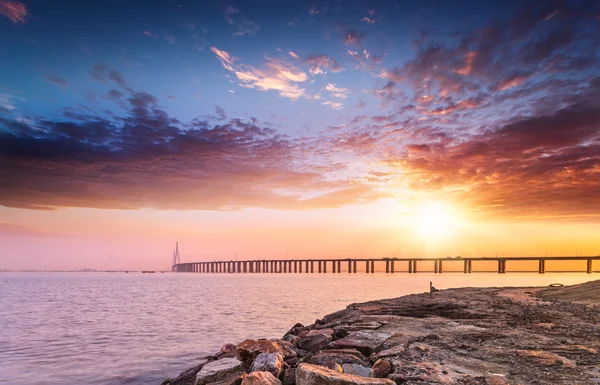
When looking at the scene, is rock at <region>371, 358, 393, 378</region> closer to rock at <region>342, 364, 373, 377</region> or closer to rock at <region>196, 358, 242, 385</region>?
rock at <region>342, 364, 373, 377</region>

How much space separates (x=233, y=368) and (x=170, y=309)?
31.5 meters

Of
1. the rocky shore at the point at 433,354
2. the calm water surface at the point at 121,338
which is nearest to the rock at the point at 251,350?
the rocky shore at the point at 433,354

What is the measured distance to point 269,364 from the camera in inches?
352

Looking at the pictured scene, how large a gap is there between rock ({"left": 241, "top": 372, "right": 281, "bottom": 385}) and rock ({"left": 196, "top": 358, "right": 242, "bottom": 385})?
8.94ft

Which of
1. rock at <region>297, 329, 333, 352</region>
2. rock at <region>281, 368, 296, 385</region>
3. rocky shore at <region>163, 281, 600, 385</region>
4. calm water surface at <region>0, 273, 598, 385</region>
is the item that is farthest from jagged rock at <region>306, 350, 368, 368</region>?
calm water surface at <region>0, 273, 598, 385</region>

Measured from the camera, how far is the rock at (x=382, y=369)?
8116 millimetres

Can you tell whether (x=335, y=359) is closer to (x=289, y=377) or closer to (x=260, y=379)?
(x=289, y=377)

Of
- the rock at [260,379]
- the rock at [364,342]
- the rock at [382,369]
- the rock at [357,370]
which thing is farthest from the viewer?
the rock at [364,342]

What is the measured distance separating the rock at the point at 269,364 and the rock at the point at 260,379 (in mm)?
771

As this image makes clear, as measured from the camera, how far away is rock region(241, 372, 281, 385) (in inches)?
307

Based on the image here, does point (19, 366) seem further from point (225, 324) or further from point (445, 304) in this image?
point (445, 304)

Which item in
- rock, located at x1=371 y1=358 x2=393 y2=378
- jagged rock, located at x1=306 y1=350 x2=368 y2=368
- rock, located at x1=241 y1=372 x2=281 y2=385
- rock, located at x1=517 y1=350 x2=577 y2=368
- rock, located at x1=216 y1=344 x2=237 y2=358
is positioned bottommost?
rock, located at x1=216 y1=344 x2=237 y2=358

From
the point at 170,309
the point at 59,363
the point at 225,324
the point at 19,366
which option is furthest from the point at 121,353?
the point at 170,309

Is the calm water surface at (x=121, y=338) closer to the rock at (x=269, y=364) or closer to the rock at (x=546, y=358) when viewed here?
the rock at (x=269, y=364)
